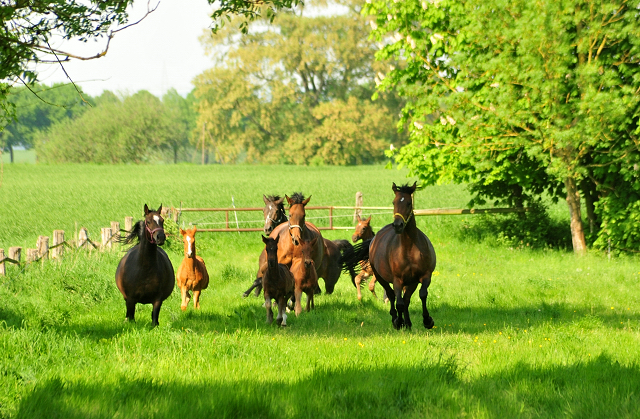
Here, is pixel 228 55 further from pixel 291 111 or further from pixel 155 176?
pixel 155 176

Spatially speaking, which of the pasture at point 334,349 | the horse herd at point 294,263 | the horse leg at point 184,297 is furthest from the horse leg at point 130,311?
the horse leg at point 184,297

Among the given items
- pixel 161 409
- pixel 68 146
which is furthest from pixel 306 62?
pixel 161 409

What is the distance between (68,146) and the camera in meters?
86.8

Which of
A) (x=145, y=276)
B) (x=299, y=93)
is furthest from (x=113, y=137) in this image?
(x=145, y=276)

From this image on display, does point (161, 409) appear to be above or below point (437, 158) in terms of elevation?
below

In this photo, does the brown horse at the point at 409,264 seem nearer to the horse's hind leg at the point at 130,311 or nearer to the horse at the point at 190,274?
the horse at the point at 190,274

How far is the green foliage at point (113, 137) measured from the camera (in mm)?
86250

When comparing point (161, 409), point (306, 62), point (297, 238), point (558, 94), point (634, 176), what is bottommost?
point (161, 409)

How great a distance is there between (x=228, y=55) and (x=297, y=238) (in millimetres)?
64781

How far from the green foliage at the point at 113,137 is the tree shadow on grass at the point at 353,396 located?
85160mm

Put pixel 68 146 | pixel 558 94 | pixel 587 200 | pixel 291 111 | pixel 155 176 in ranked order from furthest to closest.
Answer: pixel 68 146
pixel 291 111
pixel 155 176
pixel 587 200
pixel 558 94

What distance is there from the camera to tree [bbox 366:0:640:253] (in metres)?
17.3

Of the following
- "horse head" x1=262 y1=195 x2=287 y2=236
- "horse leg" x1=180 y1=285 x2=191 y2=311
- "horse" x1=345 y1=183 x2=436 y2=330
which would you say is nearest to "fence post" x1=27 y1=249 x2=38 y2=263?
"horse leg" x1=180 y1=285 x2=191 y2=311

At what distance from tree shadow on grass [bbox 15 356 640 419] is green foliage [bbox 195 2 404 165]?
63.1 meters
